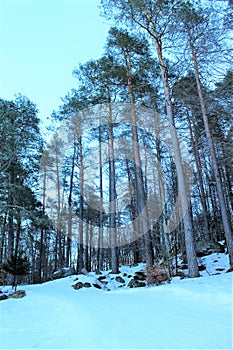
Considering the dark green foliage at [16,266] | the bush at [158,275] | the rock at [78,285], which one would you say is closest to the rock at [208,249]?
the bush at [158,275]

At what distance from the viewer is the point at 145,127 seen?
10352mm

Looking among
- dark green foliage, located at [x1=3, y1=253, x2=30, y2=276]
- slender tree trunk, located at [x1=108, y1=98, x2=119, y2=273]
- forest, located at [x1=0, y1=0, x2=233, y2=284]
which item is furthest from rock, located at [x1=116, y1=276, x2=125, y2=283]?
dark green foliage, located at [x1=3, y1=253, x2=30, y2=276]

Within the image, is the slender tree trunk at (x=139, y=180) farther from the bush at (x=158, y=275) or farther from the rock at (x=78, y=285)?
the rock at (x=78, y=285)

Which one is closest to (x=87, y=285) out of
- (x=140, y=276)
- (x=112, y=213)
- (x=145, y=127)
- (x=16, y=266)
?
(x=140, y=276)

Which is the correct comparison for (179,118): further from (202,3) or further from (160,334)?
(160,334)

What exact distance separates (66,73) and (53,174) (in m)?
6.14

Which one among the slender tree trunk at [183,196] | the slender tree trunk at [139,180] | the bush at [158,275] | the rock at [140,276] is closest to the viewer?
the slender tree trunk at [183,196]

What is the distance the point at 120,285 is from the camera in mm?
8688

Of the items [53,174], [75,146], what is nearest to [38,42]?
[75,146]

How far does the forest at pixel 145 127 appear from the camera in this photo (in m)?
7.39

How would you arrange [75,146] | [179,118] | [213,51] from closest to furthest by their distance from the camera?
[213,51] → [179,118] → [75,146]

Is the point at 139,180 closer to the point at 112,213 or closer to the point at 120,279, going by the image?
the point at 112,213

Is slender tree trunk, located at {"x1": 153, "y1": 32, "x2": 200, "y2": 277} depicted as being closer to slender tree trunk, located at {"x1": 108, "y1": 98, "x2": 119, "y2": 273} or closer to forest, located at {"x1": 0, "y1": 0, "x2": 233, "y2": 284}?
forest, located at {"x1": 0, "y1": 0, "x2": 233, "y2": 284}

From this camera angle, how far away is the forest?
291 inches
